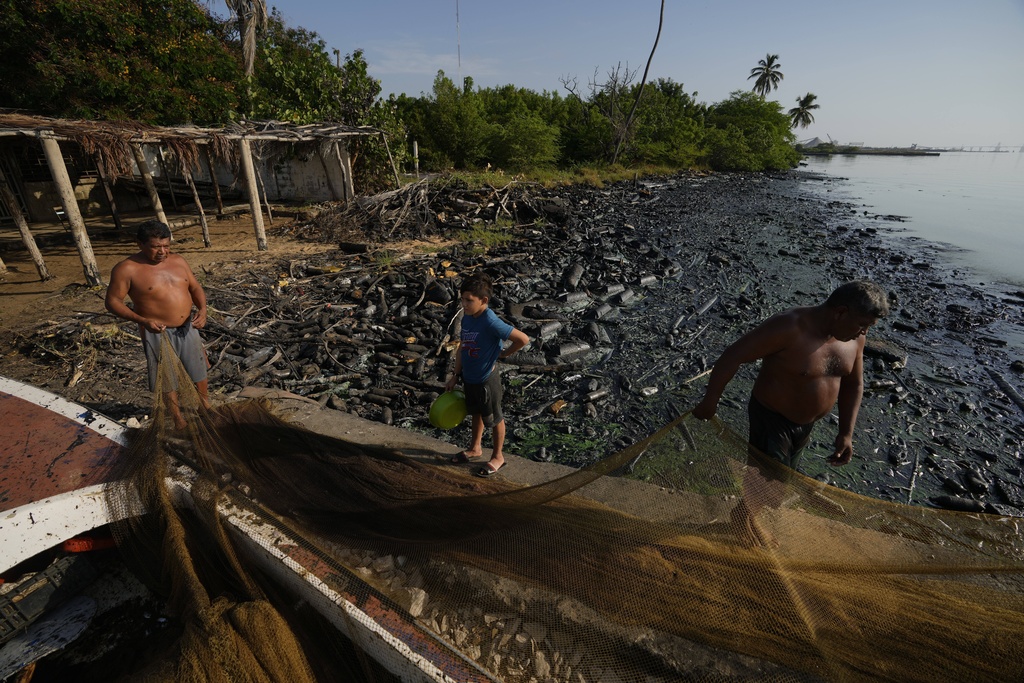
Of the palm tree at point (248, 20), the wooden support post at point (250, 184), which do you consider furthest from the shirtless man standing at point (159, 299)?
the palm tree at point (248, 20)

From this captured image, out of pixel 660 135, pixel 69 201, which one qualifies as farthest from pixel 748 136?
pixel 69 201

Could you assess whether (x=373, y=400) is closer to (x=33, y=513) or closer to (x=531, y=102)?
(x=33, y=513)

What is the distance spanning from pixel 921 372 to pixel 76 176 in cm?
2150

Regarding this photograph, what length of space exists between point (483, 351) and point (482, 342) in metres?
0.07

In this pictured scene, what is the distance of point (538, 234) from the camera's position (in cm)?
1409

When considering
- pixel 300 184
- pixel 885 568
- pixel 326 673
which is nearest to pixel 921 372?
pixel 885 568

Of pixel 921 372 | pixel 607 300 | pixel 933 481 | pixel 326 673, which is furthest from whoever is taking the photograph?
pixel 607 300

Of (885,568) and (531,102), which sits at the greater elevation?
(531,102)

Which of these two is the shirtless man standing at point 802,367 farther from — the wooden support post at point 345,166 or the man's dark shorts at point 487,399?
the wooden support post at point 345,166

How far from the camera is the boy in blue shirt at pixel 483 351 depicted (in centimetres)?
370

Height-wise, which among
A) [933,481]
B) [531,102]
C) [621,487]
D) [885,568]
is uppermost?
[531,102]

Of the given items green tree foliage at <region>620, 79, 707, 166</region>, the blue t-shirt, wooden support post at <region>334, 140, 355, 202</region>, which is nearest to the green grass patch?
the blue t-shirt

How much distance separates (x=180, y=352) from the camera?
4.20 metres

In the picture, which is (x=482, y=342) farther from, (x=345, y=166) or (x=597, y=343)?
(x=345, y=166)
